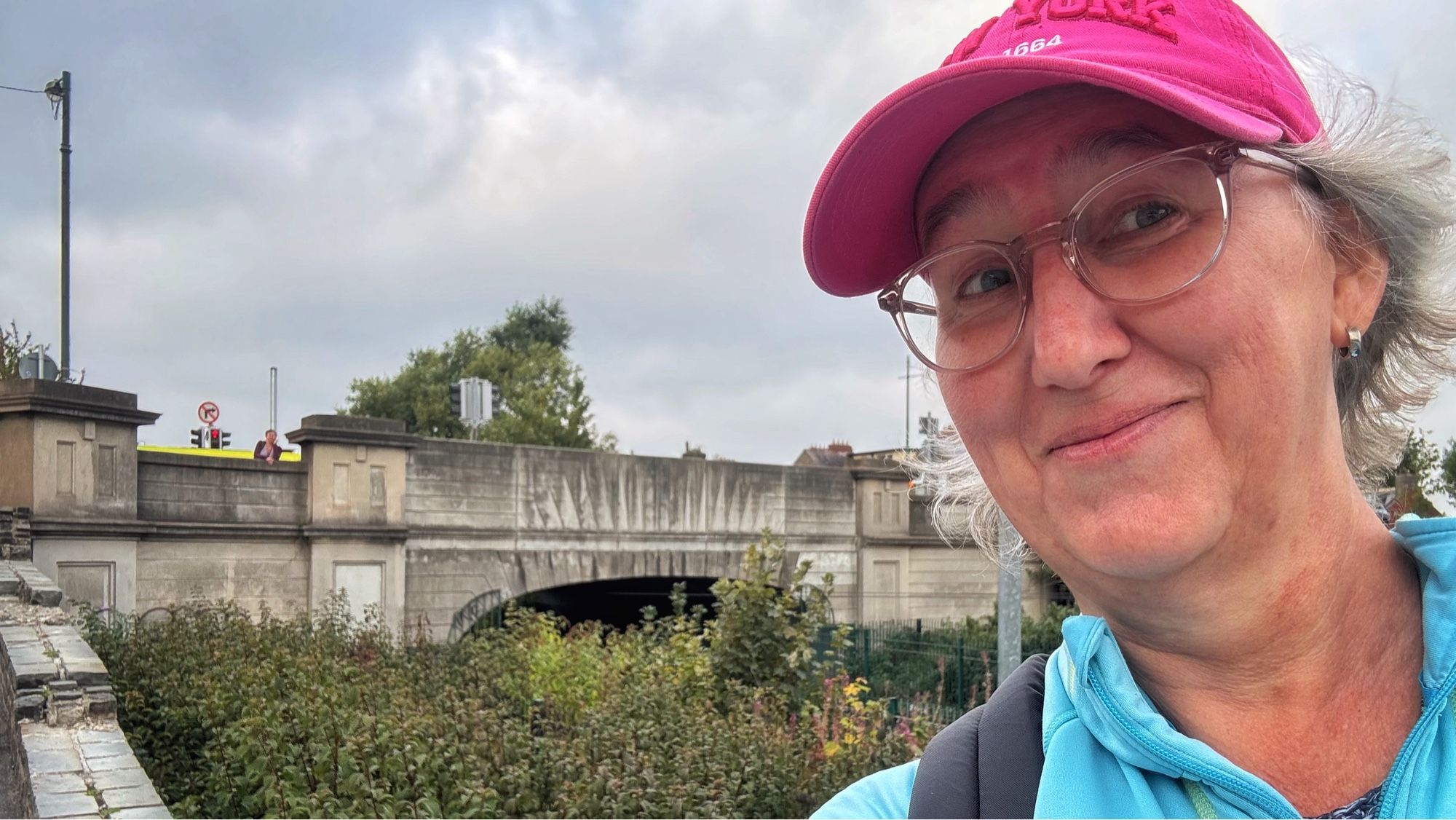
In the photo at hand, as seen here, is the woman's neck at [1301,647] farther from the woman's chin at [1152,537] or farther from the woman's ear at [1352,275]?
the woman's ear at [1352,275]

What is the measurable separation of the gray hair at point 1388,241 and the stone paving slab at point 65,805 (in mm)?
3808

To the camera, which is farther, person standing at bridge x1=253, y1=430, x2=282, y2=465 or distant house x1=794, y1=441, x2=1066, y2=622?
distant house x1=794, y1=441, x2=1066, y2=622

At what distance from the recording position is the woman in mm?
1036

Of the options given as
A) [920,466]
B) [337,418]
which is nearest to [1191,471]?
[920,466]

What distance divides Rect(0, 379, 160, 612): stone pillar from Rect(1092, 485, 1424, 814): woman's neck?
11.2 metres

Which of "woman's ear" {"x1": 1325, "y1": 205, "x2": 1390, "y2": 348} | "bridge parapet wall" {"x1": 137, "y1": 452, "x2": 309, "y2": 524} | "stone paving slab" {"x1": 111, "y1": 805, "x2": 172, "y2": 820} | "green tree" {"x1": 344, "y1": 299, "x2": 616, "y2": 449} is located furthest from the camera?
"green tree" {"x1": 344, "y1": 299, "x2": 616, "y2": 449}

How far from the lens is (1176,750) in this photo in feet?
3.55

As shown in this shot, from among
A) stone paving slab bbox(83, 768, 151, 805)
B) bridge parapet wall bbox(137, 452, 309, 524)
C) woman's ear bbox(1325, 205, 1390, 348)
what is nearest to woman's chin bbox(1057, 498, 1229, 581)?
woman's ear bbox(1325, 205, 1390, 348)

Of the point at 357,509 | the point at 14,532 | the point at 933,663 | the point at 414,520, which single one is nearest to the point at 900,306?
the point at 14,532

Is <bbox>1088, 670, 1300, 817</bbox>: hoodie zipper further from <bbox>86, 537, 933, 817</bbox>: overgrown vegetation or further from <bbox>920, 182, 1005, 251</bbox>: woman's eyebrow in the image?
<bbox>86, 537, 933, 817</bbox>: overgrown vegetation

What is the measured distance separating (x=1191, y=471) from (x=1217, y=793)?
12.9 inches

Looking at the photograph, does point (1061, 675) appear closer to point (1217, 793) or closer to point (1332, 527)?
point (1217, 793)

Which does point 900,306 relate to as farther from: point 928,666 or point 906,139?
point 928,666

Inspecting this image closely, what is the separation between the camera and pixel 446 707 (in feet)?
19.8
